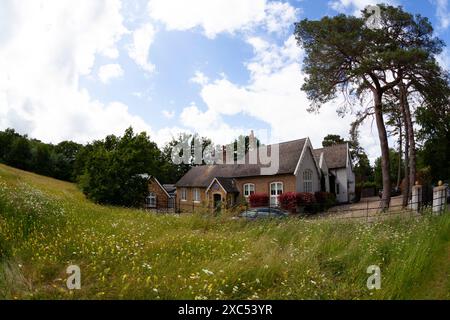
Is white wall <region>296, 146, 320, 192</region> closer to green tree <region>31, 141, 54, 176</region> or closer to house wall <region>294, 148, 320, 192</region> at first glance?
house wall <region>294, 148, 320, 192</region>

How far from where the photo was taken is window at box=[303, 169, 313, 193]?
111 feet

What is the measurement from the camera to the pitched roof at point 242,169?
1315 inches

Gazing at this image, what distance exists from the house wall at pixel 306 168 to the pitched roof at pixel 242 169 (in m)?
0.99

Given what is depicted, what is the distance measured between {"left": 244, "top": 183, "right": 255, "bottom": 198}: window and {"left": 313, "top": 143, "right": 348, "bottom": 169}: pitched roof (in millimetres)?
9092

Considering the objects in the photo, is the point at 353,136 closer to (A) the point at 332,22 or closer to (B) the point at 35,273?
(A) the point at 332,22

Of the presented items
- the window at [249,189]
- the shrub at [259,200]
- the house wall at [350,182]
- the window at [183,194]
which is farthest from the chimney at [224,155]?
the house wall at [350,182]

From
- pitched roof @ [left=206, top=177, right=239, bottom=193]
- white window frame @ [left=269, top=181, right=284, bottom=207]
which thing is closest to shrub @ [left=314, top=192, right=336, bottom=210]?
white window frame @ [left=269, top=181, right=284, bottom=207]

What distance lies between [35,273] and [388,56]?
68.7ft

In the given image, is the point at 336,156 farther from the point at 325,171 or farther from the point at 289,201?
the point at 289,201

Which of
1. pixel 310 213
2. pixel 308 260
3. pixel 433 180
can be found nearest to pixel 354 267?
pixel 308 260

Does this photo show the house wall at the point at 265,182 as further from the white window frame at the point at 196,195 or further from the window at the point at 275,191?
the white window frame at the point at 196,195

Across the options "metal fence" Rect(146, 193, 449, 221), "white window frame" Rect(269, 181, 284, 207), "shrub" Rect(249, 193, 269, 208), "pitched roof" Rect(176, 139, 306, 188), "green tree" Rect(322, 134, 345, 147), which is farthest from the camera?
"green tree" Rect(322, 134, 345, 147)

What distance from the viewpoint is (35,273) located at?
646 centimetres
